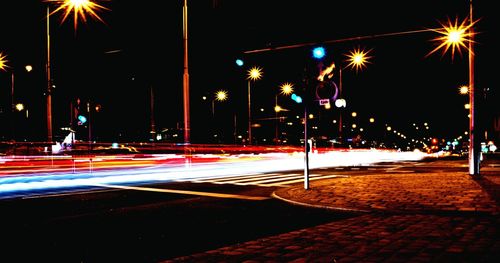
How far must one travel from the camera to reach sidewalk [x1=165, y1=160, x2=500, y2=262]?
20.0 feet

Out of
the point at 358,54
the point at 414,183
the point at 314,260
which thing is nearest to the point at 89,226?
the point at 314,260

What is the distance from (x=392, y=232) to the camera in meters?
7.56

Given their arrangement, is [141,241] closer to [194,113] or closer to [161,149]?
[161,149]

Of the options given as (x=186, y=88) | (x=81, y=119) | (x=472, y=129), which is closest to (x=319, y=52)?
(x=472, y=129)

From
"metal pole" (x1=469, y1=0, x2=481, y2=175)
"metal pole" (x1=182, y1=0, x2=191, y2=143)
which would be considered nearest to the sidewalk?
"metal pole" (x1=469, y1=0, x2=481, y2=175)

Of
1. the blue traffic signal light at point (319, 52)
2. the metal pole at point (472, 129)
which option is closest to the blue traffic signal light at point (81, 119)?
the blue traffic signal light at point (319, 52)

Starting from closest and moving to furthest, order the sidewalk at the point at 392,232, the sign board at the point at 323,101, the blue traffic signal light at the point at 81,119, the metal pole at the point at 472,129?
the sidewalk at the point at 392,232, the sign board at the point at 323,101, the metal pole at the point at 472,129, the blue traffic signal light at the point at 81,119

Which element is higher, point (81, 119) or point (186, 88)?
point (186, 88)

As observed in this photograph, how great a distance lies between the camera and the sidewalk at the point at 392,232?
611 centimetres

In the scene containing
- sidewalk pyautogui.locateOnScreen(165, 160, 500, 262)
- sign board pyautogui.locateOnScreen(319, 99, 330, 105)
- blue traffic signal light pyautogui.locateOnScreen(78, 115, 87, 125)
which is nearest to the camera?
sidewalk pyautogui.locateOnScreen(165, 160, 500, 262)

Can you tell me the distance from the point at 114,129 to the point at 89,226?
64617 millimetres

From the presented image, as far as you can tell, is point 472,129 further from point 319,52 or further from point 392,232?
point 392,232

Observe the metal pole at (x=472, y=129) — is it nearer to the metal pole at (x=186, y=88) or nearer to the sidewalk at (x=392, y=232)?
the sidewalk at (x=392, y=232)

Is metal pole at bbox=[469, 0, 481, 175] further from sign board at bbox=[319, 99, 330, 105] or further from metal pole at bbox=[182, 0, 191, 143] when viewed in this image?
metal pole at bbox=[182, 0, 191, 143]
